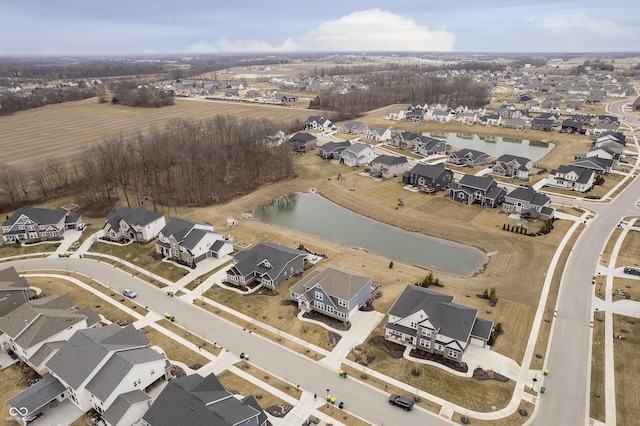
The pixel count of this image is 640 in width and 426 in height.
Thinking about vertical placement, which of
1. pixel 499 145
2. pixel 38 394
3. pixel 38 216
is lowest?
pixel 499 145

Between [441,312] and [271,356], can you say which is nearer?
[271,356]

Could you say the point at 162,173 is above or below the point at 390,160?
below

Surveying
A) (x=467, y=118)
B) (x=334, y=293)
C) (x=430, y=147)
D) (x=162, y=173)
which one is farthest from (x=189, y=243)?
(x=467, y=118)

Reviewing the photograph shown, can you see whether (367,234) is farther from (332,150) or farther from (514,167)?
(332,150)

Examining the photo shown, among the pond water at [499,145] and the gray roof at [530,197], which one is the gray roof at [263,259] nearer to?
the gray roof at [530,197]

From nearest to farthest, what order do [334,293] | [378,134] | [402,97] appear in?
[334,293] < [378,134] < [402,97]

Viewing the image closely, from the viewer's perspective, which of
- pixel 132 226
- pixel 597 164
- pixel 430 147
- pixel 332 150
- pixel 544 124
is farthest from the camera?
pixel 544 124

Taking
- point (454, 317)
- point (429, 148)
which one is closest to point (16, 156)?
point (429, 148)

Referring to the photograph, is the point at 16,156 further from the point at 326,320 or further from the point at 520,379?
the point at 520,379

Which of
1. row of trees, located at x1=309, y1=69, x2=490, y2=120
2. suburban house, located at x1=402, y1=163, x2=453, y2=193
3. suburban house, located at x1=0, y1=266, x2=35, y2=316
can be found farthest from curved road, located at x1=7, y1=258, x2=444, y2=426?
row of trees, located at x1=309, y1=69, x2=490, y2=120
